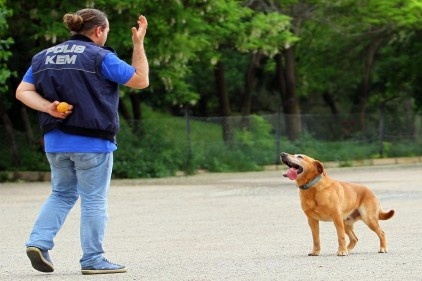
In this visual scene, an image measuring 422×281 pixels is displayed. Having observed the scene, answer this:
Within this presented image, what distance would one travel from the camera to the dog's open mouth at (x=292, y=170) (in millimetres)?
10305

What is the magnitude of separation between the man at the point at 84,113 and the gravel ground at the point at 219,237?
0.33 metres

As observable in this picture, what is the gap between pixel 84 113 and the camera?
8.77 metres

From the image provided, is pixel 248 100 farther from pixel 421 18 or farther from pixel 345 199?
pixel 345 199

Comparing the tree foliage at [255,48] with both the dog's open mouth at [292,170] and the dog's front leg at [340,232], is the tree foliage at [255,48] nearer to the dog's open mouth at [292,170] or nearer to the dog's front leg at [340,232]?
the dog's open mouth at [292,170]

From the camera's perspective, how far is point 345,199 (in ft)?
35.3

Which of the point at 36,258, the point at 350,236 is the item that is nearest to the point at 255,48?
the point at 350,236

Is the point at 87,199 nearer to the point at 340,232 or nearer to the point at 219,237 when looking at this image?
the point at 340,232

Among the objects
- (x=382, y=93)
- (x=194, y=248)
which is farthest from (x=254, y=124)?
(x=194, y=248)

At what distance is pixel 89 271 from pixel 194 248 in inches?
112

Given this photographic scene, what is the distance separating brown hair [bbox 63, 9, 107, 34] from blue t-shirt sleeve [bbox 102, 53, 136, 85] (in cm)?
30

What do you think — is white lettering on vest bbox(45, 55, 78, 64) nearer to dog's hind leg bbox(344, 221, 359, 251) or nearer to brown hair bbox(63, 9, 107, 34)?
brown hair bbox(63, 9, 107, 34)

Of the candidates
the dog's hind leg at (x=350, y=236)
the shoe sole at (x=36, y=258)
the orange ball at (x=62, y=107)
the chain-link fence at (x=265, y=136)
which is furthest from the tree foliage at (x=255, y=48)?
the orange ball at (x=62, y=107)

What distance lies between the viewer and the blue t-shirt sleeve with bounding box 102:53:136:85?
8.73 meters

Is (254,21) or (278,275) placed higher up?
(254,21)
